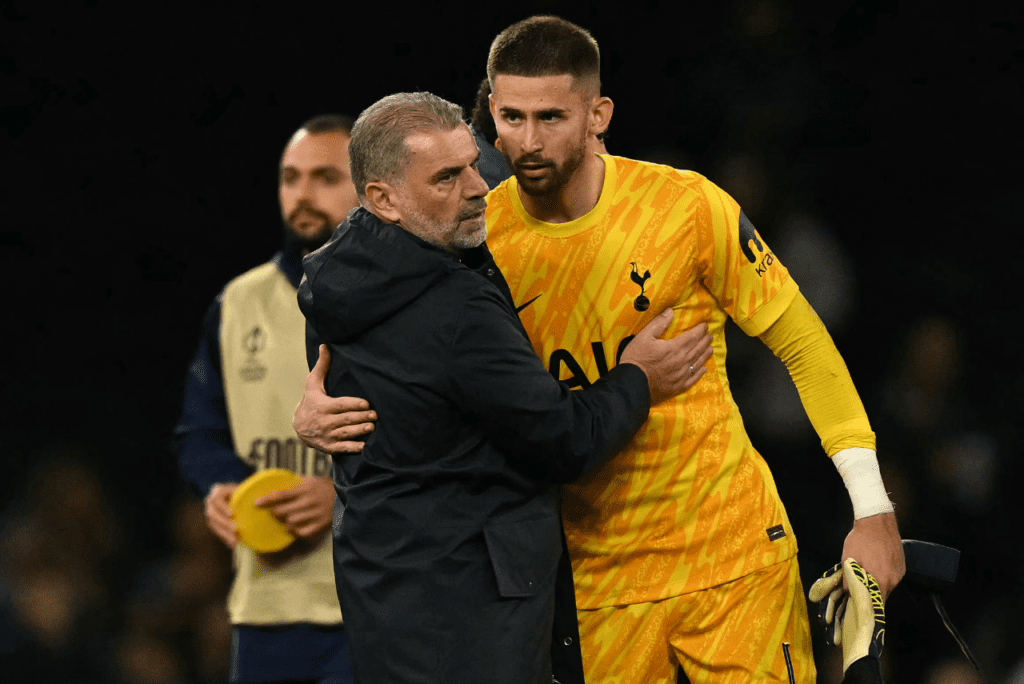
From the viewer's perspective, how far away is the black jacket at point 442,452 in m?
1.73

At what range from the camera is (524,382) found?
172 centimetres

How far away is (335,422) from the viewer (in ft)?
5.96

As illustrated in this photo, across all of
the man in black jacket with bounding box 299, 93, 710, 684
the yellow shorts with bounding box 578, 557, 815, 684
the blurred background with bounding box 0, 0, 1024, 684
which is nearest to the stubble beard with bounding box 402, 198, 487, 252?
the man in black jacket with bounding box 299, 93, 710, 684

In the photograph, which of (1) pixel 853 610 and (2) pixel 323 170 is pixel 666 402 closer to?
→ (1) pixel 853 610

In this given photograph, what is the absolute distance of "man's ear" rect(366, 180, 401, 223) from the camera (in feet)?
5.90

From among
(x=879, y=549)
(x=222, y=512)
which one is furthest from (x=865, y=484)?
(x=222, y=512)

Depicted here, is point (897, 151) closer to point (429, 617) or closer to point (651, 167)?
point (651, 167)

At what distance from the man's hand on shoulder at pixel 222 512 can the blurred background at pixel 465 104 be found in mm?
1357

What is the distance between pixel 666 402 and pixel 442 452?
0.47m

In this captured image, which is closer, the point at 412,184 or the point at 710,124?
the point at 412,184

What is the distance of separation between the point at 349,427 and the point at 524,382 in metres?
0.29

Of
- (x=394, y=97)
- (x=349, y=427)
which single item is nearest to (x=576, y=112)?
(x=394, y=97)

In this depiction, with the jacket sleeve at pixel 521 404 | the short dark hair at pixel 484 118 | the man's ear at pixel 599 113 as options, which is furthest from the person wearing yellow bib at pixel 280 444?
the jacket sleeve at pixel 521 404

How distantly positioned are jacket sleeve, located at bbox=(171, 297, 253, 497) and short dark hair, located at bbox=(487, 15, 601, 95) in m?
1.09
